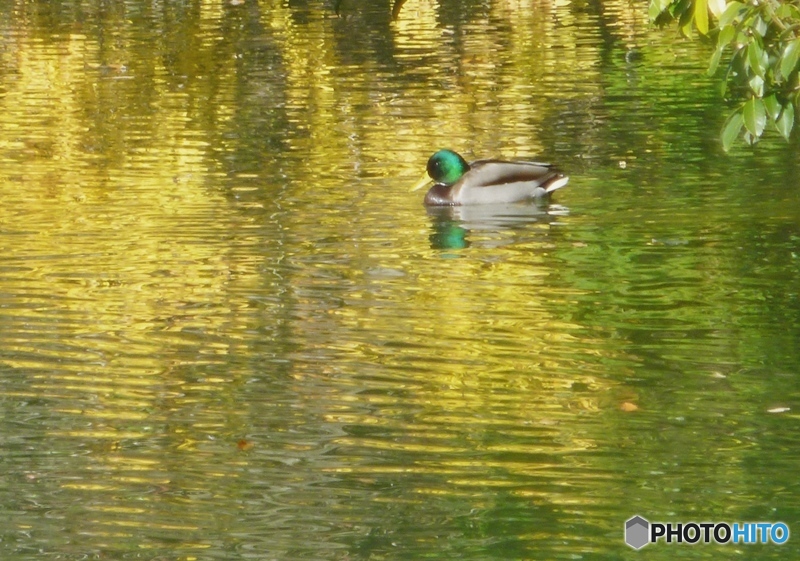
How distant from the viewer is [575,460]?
6605 mm

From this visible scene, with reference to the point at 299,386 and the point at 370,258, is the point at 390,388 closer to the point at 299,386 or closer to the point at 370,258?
the point at 299,386

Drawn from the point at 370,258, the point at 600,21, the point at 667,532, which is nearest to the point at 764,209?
the point at 370,258

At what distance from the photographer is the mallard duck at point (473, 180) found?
40.5ft

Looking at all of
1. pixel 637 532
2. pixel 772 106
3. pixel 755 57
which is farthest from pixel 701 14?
pixel 637 532

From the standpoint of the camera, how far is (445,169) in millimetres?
12641

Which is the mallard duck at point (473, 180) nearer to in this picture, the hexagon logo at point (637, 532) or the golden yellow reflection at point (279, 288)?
the golden yellow reflection at point (279, 288)

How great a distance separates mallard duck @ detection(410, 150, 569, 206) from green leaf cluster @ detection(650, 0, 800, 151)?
554 centimetres

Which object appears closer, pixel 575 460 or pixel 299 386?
pixel 575 460

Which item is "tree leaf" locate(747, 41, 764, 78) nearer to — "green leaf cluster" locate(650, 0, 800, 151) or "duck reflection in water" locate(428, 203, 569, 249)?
"green leaf cluster" locate(650, 0, 800, 151)

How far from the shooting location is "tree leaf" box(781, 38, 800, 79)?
604cm

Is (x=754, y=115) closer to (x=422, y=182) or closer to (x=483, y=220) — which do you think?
(x=483, y=220)

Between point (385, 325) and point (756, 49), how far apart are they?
3.20 m

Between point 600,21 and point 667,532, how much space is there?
18674 mm

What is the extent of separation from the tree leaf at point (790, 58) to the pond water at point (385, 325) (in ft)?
5.16
